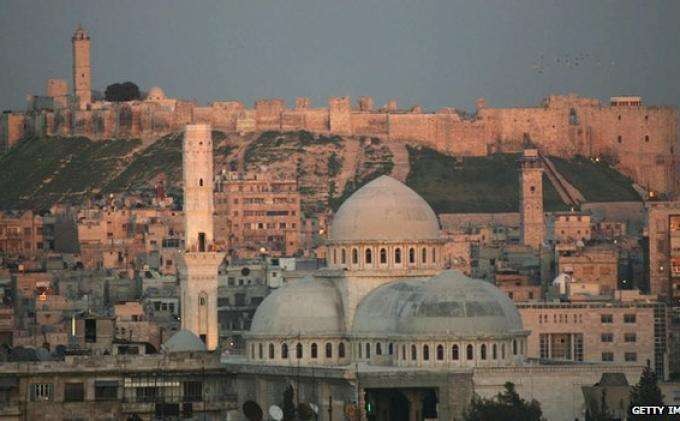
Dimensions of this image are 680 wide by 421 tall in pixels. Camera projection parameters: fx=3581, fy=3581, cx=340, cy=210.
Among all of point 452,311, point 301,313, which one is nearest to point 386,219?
point 301,313

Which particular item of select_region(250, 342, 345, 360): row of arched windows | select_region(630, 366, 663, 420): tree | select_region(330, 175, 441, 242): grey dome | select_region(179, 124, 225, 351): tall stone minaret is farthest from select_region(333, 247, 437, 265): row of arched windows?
select_region(630, 366, 663, 420): tree

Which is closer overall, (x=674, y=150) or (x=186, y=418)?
(x=186, y=418)

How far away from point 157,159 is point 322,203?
11245 mm

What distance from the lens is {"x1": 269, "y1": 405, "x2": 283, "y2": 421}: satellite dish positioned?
75.3 meters

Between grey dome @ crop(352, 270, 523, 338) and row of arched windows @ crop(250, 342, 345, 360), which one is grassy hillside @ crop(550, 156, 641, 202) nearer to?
row of arched windows @ crop(250, 342, 345, 360)

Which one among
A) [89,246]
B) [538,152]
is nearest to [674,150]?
[538,152]

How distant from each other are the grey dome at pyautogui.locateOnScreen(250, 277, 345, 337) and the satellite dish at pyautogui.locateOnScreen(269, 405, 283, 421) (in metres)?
9.50

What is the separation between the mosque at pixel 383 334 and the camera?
275 feet

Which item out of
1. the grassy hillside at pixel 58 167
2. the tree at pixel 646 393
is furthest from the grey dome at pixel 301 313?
the grassy hillside at pixel 58 167

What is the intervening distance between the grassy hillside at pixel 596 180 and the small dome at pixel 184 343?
8293 centimetres

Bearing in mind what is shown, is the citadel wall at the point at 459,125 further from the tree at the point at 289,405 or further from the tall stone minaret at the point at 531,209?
the tree at the point at 289,405

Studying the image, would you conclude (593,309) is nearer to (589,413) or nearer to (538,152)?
(589,413)

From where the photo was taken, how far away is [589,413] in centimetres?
8112

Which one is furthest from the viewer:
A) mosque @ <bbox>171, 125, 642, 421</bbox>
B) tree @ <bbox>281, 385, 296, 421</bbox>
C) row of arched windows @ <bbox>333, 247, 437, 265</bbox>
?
row of arched windows @ <bbox>333, 247, 437, 265</bbox>
